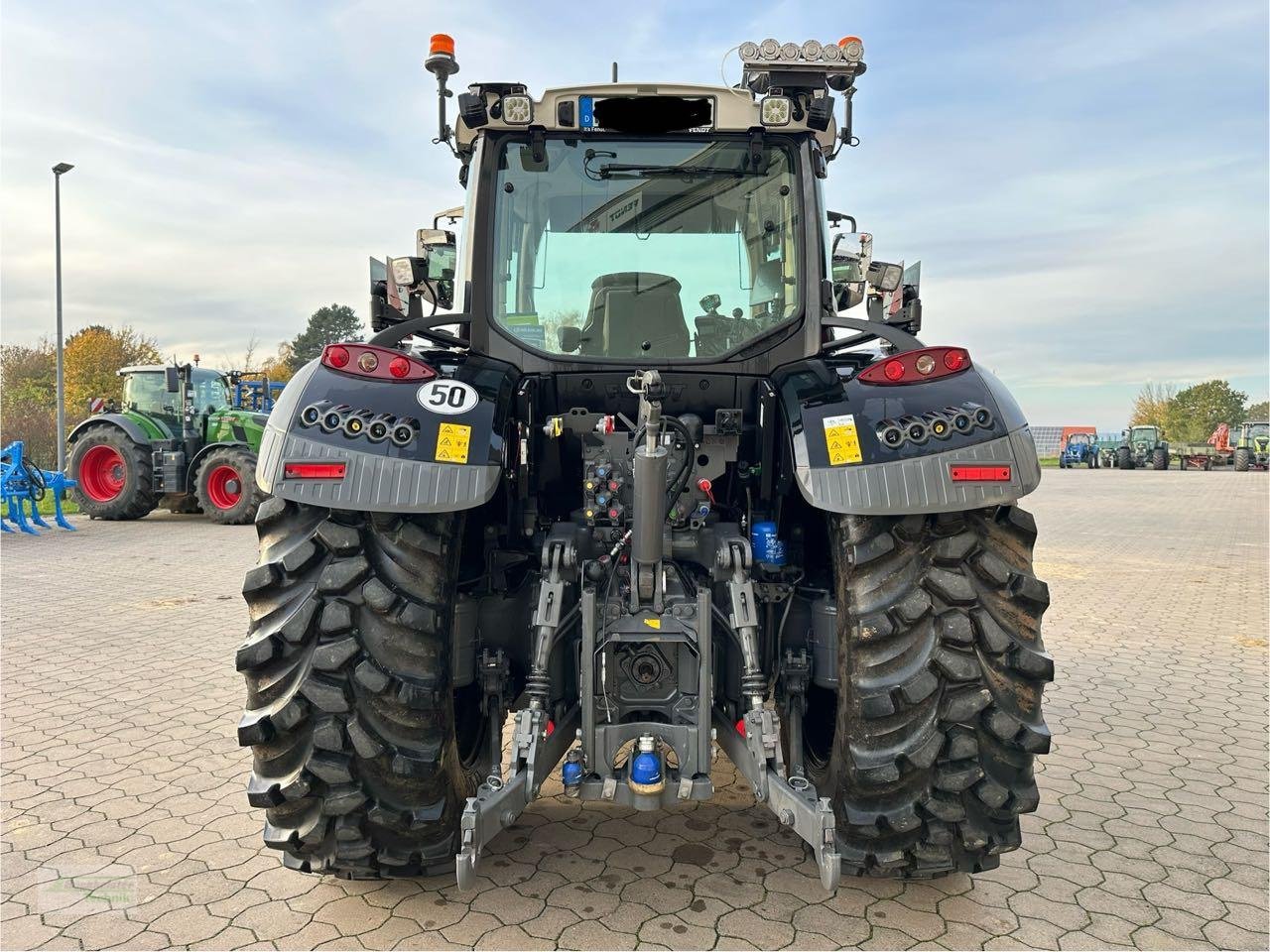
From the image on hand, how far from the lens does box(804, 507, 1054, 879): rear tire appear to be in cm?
246

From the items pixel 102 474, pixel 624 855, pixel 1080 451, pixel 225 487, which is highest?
pixel 1080 451

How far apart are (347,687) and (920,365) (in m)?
2.00

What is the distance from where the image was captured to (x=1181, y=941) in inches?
103

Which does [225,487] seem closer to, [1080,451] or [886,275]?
[886,275]

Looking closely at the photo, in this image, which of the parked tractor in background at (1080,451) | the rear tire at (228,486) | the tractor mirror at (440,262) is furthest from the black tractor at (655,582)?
the parked tractor in background at (1080,451)

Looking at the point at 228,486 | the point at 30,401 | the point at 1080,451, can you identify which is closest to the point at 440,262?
the point at 228,486

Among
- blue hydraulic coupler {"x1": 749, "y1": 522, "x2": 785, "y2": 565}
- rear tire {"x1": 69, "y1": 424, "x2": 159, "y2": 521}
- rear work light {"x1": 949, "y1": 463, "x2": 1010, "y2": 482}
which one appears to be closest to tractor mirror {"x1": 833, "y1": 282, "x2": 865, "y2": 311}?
blue hydraulic coupler {"x1": 749, "y1": 522, "x2": 785, "y2": 565}

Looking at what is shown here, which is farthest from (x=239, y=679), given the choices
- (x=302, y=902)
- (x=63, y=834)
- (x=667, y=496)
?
(x=667, y=496)

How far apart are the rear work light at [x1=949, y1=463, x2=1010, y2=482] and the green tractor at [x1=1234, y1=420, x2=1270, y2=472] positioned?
143ft

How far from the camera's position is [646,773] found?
2498 mm

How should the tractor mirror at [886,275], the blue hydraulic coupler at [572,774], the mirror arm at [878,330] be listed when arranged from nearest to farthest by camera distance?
the blue hydraulic coupler at [572,774], the mirror arm at [878,330], the tractor mirror at [886,275]

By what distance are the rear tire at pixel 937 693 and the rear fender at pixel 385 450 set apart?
3.81ft

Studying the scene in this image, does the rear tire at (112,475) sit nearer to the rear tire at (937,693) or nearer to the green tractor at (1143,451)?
the rear tire at (937,693)

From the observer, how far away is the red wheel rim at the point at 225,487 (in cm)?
1447
